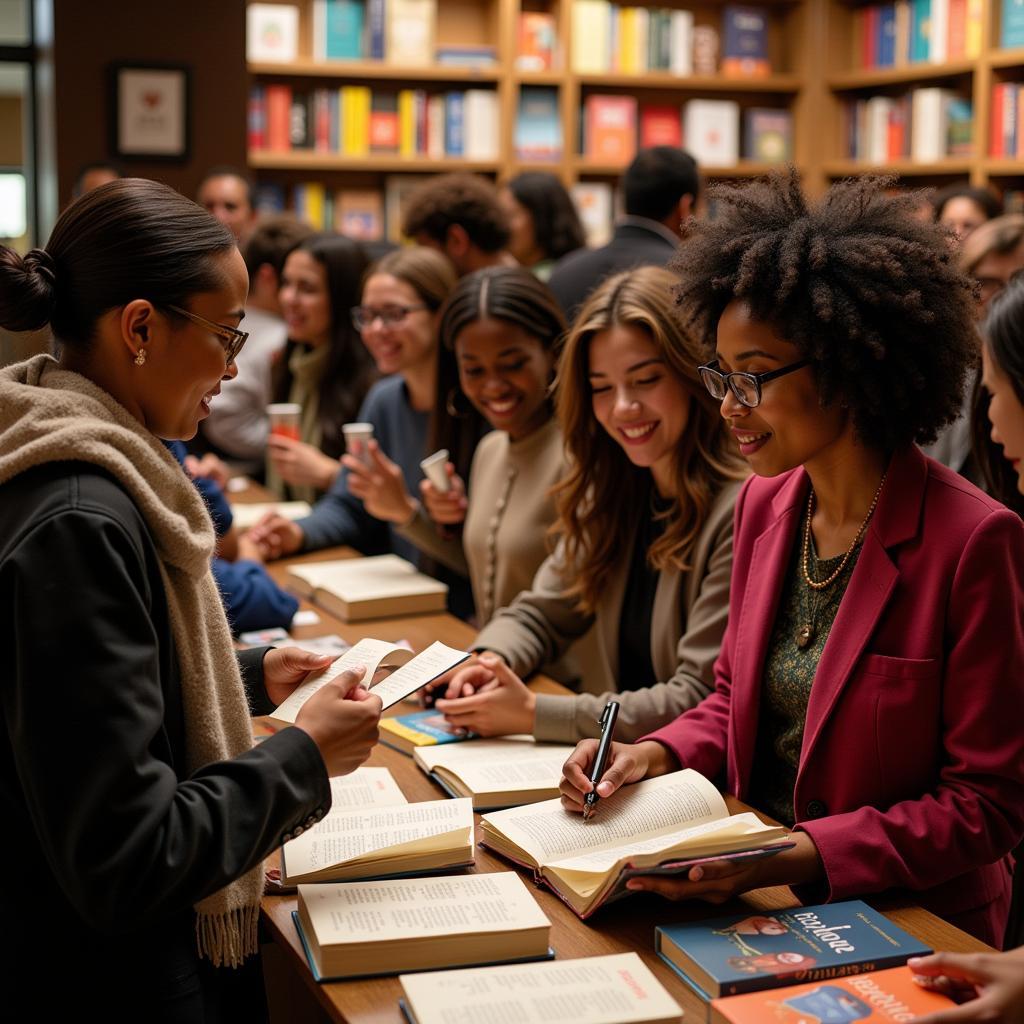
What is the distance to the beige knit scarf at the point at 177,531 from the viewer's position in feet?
4.17

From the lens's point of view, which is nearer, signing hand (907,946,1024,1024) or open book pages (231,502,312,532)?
signing hand (907,946,1024,1024)

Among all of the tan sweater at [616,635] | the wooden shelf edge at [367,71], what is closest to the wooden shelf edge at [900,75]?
the wooden shelf edge at [367,71]

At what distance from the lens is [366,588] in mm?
3070

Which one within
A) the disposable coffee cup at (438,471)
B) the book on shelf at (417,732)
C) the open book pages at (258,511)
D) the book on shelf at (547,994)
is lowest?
the book on shelf at (417,732)

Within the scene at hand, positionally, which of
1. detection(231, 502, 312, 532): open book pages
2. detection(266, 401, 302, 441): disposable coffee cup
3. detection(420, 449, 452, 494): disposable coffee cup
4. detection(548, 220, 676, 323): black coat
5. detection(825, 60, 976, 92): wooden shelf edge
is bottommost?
detection(231, 502, 312, 532): open book pages

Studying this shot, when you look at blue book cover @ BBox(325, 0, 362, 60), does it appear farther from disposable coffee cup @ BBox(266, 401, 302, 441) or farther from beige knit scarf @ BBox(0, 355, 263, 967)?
beige knit scarf @ BBox(0, 355, 263, 967)

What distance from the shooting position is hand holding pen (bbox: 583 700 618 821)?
1.69 metres

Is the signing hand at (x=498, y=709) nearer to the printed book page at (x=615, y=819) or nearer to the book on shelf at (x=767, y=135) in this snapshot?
the printed book page at (x=615, y=819)

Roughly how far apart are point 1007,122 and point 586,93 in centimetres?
202

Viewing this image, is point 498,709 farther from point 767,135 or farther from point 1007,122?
point 767,135

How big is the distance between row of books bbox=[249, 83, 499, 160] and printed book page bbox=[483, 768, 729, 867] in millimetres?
5103

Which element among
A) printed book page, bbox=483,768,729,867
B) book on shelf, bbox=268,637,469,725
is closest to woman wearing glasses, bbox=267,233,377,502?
book on shelf, bbox=268,637,469,725

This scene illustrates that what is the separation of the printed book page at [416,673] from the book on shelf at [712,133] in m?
5.29

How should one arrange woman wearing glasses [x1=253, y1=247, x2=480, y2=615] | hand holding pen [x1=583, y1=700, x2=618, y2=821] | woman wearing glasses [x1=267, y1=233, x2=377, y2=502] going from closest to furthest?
hand holding pen [x1=583, y1=700, x2=618, y2=821] < woman wearing glasses [x1=253, y1=247, x2=480, y2=615] < woman wearing glasses [x1=267, y1=233, x2=377, y2=502]
